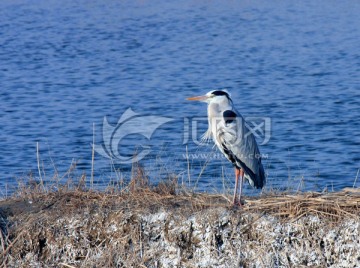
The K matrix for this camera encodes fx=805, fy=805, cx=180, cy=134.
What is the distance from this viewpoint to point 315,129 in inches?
586

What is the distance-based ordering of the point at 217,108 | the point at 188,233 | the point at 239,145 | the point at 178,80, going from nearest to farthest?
the point at 188,233 → the point at 239,145 → the point at 217,108 → the point at 178,80

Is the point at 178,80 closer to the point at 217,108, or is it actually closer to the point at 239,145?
the point at 217,108

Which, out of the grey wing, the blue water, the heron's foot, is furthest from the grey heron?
the heron's foot

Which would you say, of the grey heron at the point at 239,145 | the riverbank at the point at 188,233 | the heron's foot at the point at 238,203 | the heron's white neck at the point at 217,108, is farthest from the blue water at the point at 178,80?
the riverbank at the point at 188,233

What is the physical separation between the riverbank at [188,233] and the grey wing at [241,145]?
0.76 meters

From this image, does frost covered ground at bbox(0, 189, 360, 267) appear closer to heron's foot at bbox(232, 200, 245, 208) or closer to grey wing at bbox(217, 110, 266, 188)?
heron's foot at bbox(232, 200, 245, 208)

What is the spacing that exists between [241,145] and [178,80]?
11.3m

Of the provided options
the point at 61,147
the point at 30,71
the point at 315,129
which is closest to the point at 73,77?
the point at 30,71

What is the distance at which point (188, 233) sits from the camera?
6855 mm

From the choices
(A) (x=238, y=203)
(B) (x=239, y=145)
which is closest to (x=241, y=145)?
(B) (x=239, y=145)

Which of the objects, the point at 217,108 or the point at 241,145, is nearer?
the point at 241,145

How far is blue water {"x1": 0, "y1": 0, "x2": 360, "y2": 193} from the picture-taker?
41.7ft

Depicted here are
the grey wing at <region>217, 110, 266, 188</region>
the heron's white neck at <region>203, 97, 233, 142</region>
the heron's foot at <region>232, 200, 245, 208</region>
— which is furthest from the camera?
the heron's white neck at <region>203, 97, 233, 142</region>

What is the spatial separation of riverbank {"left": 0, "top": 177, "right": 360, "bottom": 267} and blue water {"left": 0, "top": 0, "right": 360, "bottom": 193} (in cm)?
109
